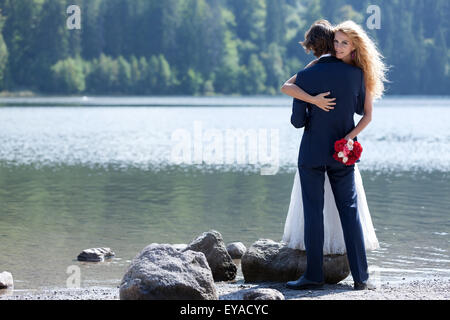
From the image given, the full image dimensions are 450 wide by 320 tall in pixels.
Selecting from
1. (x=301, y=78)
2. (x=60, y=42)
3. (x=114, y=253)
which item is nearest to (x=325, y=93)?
(x=301, y=78)

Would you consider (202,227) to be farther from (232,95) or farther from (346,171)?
(232,95)

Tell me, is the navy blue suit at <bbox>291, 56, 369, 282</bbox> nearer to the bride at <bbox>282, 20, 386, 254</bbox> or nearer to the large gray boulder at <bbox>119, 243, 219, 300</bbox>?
the bride at <bbox>282, 20, 386, 254</bbox>

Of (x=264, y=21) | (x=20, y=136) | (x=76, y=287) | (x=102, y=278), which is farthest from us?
(x=264, y=21)

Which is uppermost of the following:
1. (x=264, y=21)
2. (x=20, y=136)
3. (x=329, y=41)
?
(x=264, y=21)

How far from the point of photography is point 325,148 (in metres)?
7.25

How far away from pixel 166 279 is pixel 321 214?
63.6 inches

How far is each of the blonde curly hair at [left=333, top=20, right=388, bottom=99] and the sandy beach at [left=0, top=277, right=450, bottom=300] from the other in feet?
6.12

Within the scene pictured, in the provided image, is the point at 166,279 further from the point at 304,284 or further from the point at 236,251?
the point at 236,251

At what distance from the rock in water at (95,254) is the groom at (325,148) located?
12.4 feet

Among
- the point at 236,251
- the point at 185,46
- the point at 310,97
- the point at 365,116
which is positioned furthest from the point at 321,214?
the point at 185,46

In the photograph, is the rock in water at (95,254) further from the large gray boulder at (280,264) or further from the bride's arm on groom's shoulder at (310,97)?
the bride's arm on groom's shoulder at (310,97)

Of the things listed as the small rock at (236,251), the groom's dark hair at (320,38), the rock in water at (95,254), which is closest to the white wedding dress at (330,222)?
the groom's dark hair at (320,38)

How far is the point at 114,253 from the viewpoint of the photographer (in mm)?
10953
